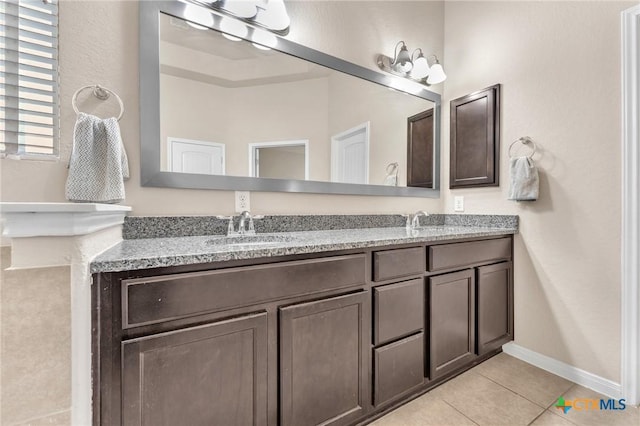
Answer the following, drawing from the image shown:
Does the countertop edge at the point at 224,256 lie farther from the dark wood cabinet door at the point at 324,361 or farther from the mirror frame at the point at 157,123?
the mirror frame at the point at 157,123

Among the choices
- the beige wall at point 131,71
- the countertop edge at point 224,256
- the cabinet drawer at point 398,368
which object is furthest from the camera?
the cabinet drawer at point 398,368

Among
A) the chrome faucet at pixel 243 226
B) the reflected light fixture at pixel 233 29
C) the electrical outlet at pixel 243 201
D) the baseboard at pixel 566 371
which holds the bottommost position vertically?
the baseboard at pixel 566 371

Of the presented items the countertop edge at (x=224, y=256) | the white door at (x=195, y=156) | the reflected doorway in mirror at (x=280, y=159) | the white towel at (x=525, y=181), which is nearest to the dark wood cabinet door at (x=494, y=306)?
the white towel at (x=525, y=181)

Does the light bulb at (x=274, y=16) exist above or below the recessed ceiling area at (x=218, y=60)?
above

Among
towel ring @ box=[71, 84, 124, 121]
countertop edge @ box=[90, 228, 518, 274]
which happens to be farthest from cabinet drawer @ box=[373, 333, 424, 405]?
towel ring @ box=[71, 84, 124, 121]

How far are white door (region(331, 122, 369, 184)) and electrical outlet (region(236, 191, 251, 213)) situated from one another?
0.58 metres

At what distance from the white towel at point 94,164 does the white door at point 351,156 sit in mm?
1182

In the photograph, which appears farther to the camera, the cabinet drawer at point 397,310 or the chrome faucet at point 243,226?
the chrome faucet at point 243,226

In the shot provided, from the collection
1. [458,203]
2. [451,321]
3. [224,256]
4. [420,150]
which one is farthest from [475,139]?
[224,256]

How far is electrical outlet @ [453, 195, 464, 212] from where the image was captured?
2.38 metres

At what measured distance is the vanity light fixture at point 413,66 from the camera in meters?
2.16

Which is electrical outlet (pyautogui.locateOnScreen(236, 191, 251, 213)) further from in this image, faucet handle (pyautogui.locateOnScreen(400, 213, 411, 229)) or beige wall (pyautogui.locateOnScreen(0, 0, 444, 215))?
faucet handle (pyautogui.locateOnScreen(400, 213, 411, 229))

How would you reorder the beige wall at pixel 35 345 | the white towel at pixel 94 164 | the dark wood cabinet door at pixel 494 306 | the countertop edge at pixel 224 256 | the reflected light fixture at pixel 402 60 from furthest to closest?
the reflected light fixture at pixel 402 60
the dark wood cabinet door at pixel 494 306
the white towel at pixel 94 164
the countertop edge at pixel 224 256
the beige wall at pixel 35 345

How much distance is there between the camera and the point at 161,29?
1.40m
